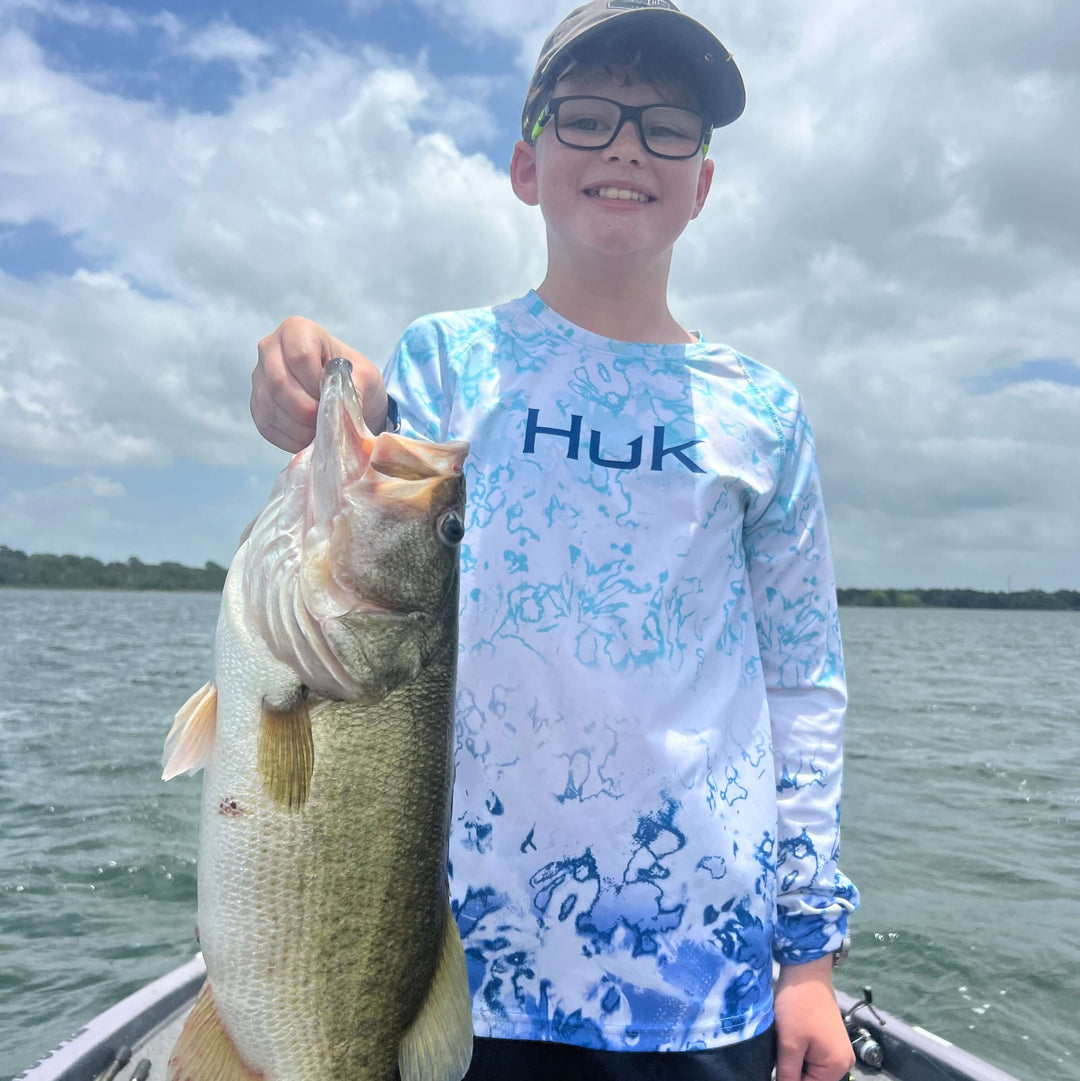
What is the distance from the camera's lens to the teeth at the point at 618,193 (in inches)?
91.0

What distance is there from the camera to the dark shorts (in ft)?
6.19

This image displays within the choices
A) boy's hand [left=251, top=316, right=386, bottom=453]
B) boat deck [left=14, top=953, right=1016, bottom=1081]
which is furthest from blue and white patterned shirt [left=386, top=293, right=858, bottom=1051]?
boat deck [left=14, top=953, right=1016, bottom=1081]

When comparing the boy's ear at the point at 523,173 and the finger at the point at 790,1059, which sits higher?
the boy's ear at the point at 523,173

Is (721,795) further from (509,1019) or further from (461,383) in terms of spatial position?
(461,383)

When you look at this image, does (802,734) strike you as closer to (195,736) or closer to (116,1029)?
(195,736)

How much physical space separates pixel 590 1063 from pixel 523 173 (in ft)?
7.16

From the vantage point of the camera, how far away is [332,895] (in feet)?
5.39

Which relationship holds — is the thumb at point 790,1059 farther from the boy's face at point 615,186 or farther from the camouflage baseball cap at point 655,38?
the camouflage baseball cap at point 655,38

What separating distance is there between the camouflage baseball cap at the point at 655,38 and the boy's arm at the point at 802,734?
798 millimetres

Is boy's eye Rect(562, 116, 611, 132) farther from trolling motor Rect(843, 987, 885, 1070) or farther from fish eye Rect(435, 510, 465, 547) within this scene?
trolling motor Rect(843, 987, 885, 1070)

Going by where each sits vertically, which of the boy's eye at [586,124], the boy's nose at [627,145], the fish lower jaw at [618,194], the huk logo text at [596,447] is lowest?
the huk logo text at [596,447]

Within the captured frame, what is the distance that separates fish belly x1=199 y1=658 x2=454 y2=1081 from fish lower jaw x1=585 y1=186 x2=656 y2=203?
4.45ft

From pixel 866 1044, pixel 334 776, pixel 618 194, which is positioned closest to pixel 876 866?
pixel 866 1044

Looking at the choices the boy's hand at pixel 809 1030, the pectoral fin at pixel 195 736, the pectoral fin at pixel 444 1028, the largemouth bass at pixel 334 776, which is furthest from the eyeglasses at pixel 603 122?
the boy's hand at pixel 809 1030
